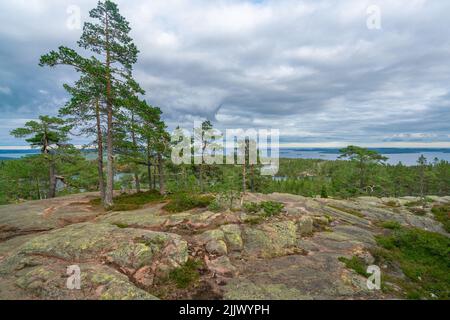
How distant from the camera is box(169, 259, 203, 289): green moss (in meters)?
8.40

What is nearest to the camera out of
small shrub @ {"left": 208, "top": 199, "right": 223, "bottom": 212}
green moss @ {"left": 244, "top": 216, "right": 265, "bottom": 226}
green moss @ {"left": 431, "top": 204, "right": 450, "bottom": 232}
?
green moss @ {"left": 244, "top": 216, "right": 265, "bottom": 226}

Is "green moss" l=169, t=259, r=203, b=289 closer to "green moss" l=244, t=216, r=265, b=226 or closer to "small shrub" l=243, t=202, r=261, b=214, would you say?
"green moss" l=244, t=216, r=265, b=226

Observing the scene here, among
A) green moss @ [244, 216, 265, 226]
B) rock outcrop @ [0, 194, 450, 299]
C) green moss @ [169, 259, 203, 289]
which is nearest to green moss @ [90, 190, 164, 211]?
rock outcrop @ [0, 194, 450, 299]

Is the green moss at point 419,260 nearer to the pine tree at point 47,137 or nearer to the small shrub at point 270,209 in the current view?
the small shrub at point 270,209

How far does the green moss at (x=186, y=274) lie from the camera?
8397 mm

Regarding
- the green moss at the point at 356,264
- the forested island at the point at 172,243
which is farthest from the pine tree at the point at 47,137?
the green moss at the point at 356,264

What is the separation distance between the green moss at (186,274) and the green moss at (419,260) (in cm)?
788

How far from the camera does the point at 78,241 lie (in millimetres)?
10109

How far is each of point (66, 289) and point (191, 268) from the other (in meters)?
4.26

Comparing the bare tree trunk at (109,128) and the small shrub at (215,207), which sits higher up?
the bare tree trunk at (109,128)

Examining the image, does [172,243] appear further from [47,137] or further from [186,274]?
[47,137]

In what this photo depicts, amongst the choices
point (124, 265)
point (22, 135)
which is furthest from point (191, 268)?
point (22, 135)

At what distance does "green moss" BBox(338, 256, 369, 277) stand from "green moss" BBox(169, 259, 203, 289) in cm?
626
